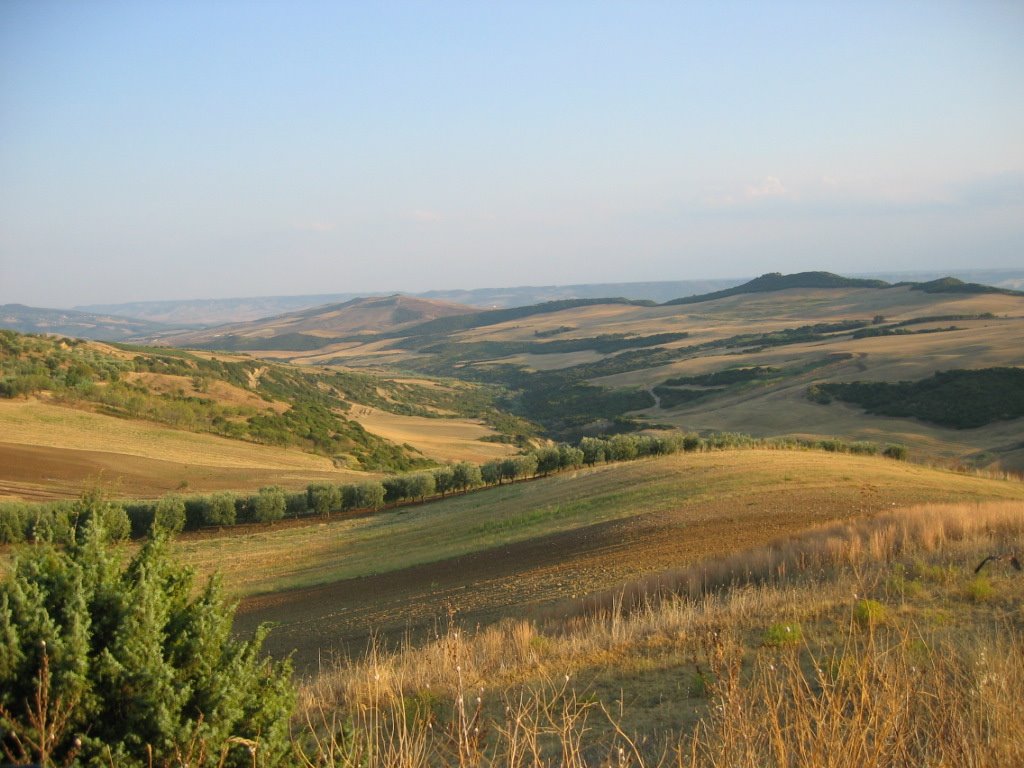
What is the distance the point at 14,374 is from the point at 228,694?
2211 inches

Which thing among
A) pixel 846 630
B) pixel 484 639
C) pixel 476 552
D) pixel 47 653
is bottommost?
pixel 476 552

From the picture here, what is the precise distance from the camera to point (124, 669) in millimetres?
3996

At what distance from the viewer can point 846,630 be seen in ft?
22.8

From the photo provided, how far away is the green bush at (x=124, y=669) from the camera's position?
377 centimetres

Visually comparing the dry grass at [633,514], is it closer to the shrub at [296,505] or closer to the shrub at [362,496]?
the shrub at [296,505]

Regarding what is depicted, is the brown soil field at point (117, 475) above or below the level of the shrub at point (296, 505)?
above

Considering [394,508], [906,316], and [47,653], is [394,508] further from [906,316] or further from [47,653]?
[906,316]

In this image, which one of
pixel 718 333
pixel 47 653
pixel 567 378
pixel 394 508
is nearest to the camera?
pixel 47 653

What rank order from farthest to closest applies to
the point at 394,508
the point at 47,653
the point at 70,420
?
the point at 70,420 < the point at 394,508 < the point at 47,653

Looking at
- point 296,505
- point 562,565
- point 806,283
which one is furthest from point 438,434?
point 806,283

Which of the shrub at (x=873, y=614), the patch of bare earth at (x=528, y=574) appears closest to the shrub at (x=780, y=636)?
the shrub at (x=873, y=614)

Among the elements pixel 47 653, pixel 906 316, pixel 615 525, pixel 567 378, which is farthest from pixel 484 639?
pixel 906 316

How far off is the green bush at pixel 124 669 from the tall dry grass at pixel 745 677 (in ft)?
1.57

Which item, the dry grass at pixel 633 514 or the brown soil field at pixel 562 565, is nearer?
the brown soil field at pixel 562 565
